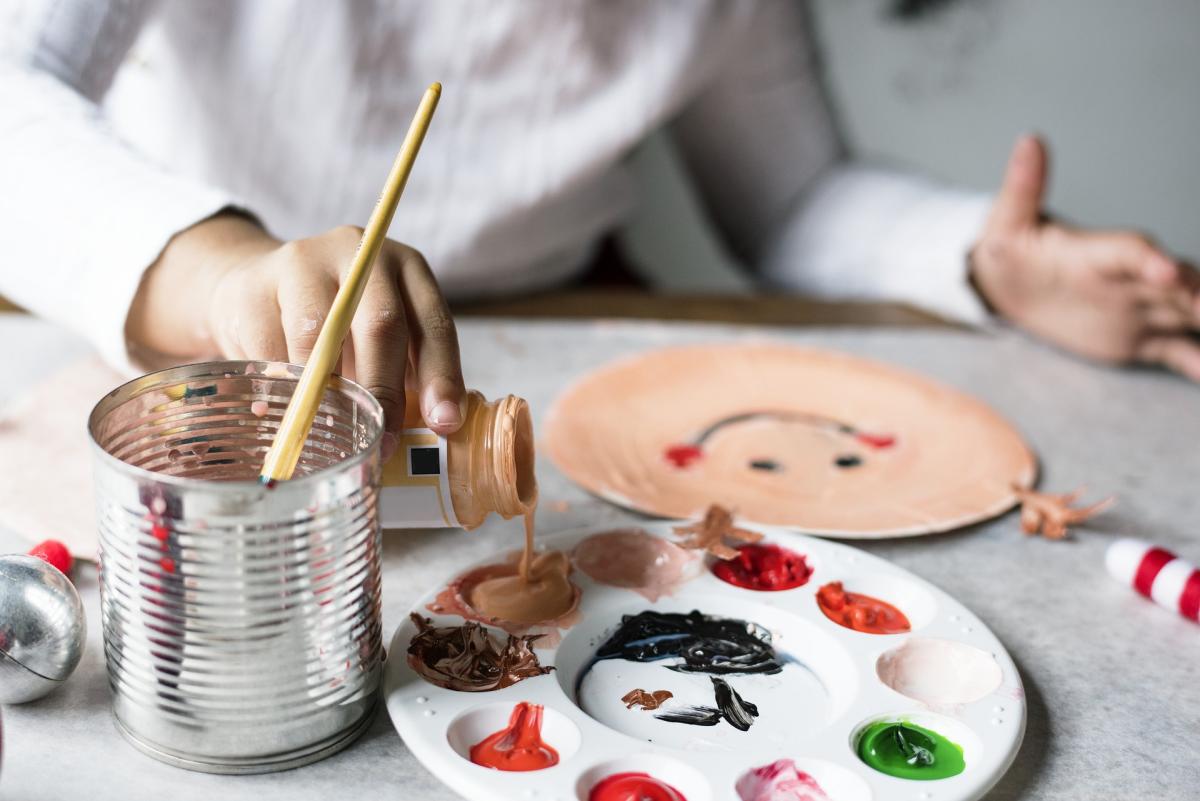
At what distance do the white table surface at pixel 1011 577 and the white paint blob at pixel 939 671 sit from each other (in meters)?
0.03

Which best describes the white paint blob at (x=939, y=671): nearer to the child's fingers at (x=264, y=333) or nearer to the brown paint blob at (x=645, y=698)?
the brown paint blob at (x=645, y=698)

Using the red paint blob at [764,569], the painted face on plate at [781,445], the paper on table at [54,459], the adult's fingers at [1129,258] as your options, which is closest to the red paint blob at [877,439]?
the painted face on plate at [781,445]

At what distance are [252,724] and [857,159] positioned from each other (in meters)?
1.26

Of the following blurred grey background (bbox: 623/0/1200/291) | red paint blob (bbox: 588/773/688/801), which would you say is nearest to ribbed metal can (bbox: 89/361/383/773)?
red paint blob (bbox: 588/773/688/801)

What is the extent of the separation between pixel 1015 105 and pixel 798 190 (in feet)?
2.62

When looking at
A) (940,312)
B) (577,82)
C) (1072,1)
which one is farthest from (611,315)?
(1072,1)

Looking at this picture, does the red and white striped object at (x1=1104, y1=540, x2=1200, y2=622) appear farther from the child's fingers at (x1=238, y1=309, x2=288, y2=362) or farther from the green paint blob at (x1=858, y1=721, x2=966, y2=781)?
the child's fingers at (x1=238, y1=309, x2=288, y2=362)

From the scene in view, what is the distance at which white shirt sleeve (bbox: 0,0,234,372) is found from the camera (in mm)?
751

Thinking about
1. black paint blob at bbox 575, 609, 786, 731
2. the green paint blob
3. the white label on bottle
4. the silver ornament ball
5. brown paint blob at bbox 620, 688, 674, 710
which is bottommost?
brown paint blob at bbox 620, 688, 674, 710

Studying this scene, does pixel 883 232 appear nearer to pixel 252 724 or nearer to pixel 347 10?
pixel 347 10

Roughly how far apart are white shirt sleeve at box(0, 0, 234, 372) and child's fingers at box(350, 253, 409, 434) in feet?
0.77

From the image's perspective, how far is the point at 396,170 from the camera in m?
0.52

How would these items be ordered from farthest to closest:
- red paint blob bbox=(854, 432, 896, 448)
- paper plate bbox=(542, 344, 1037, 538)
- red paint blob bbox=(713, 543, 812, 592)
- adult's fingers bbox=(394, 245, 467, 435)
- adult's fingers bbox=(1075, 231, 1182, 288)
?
1. adult's fingers bbox=(1075, 231, 1182, 288)
2. red paint blob bbox=(854, 432, 896, 448)
3. paper plate bbox=(542, 344, 1037, 538)
4. red paint blob bbox=(713, 543, 812, 592)
5. adult's fingers bbox=(394, 245, 467, 435)

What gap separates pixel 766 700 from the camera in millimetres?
589
